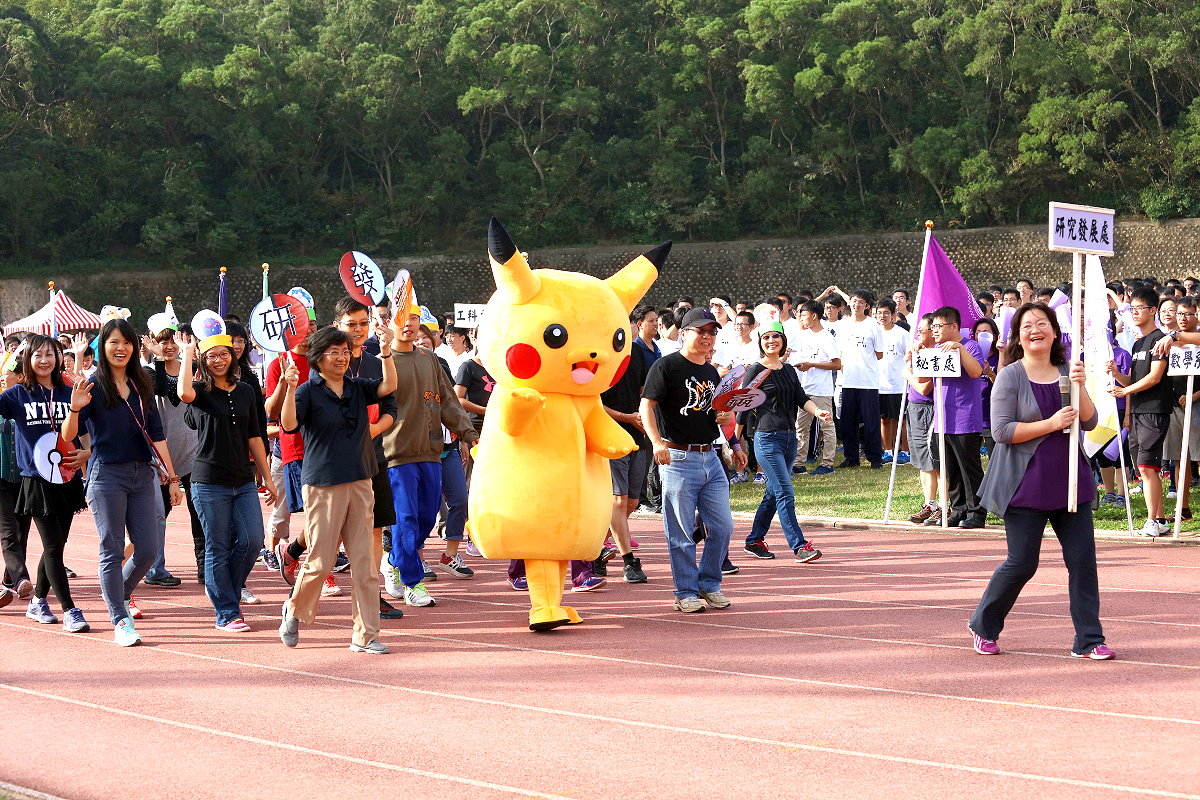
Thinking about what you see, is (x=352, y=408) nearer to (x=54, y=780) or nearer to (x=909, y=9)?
(x=54, y=780)

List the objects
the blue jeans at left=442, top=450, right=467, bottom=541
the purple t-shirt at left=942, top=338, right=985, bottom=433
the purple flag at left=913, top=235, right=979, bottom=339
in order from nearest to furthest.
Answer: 1. the blue jeans at left=442, top=450, right=467, bottom=541
2. the purple t-shirt at left=942, top=338, right=985, bottom=433
3. the purple flag at left=913, top=235, right=979, bottom=339

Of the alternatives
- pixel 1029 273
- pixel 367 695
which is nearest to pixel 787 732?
pixel 367 695

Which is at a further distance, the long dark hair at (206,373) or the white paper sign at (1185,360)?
the white paper sign at (1185,360)

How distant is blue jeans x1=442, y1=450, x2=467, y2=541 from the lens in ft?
35.0

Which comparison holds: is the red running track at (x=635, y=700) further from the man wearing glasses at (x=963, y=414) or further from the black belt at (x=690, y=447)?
the man wearing glasses at (x=963, y=414)

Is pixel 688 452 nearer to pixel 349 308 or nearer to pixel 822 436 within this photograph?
pixel 349 308

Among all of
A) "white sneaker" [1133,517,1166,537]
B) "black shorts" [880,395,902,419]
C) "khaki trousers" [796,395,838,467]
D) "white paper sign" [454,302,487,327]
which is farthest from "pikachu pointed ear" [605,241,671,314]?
"black shorts" [880,395,902,419]

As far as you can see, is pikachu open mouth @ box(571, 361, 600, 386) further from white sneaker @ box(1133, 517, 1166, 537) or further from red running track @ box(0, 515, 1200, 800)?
white sneaker @ box(1133, 517, 1166, 537)

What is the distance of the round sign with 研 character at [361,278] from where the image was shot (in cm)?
1000

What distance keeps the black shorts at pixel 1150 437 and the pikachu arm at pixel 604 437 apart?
5.38 m

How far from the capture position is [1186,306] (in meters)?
11.4

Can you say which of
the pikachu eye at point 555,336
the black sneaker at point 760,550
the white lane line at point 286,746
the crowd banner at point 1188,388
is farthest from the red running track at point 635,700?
the pikachu eye at point 555,336

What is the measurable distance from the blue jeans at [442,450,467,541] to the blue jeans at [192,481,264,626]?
2.06 meters

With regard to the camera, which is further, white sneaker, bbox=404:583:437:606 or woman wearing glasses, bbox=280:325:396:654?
white sneaker, bbox=404:583:437:606
